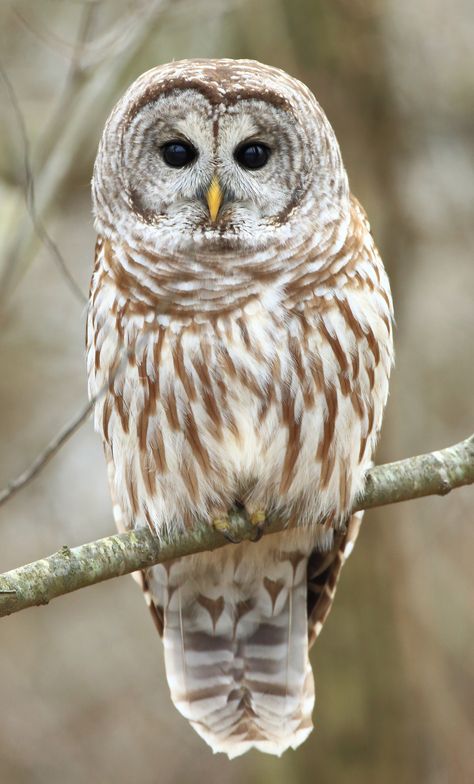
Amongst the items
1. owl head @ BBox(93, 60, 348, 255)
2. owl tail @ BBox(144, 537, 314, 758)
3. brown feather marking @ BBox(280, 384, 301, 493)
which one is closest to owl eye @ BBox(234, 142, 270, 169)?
owl head @ BBox(93, 60, 348, 255)

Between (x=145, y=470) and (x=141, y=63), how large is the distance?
9.93 ft

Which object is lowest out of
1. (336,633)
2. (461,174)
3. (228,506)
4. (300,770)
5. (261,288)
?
(300,770)

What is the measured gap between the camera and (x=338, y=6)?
278 inches

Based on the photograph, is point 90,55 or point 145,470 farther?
point 90,55

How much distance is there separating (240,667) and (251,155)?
227 centimetres

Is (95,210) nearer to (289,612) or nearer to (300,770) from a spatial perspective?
(289,612)

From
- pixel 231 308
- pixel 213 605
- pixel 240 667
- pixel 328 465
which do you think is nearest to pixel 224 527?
pixel 328 465

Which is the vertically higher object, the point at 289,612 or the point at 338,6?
the point at 338,6

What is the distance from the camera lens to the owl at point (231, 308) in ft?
14.0

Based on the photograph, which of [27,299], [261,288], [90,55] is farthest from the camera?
[27,299]

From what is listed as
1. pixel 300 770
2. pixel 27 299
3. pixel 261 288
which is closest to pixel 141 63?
pixel 27 299

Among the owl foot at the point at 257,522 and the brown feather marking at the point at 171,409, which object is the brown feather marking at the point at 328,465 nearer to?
the owl foot at the point at 257,522

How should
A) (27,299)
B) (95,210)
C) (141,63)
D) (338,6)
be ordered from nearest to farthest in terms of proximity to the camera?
→ (95,210)
(141,63)
(338,6)
(27,299)

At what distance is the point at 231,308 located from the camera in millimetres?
4270
